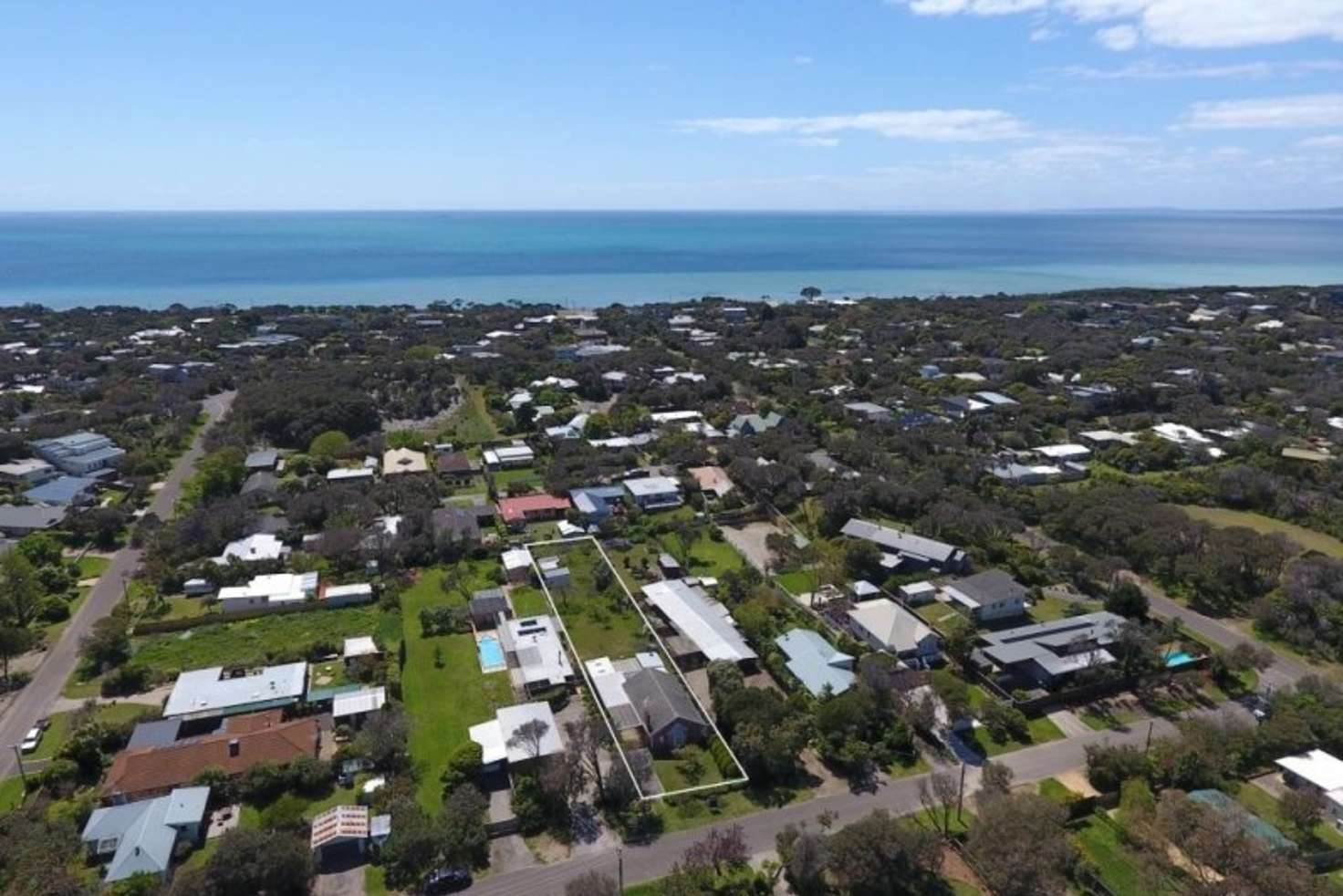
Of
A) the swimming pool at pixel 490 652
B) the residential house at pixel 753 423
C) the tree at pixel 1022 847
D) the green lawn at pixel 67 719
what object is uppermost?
the tree at pixel 1022 847

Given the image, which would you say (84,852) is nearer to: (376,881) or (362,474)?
(376,881)

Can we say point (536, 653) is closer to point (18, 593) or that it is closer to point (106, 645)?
point (106, 645)

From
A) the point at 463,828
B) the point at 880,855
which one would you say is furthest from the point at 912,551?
the point at 463,828

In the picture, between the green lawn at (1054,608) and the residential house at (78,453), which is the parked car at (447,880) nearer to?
the green lawn at (1054,608)

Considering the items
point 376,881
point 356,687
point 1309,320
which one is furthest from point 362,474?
point 1309,320

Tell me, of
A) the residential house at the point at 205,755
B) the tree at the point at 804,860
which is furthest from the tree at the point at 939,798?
the residential house at the point at 205,755

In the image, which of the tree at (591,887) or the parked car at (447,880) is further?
the parked car at (447,880)

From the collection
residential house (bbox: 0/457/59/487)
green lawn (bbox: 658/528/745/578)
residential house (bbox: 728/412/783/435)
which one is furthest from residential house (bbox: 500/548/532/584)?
residential house (bbox: 0/457/59/487)
